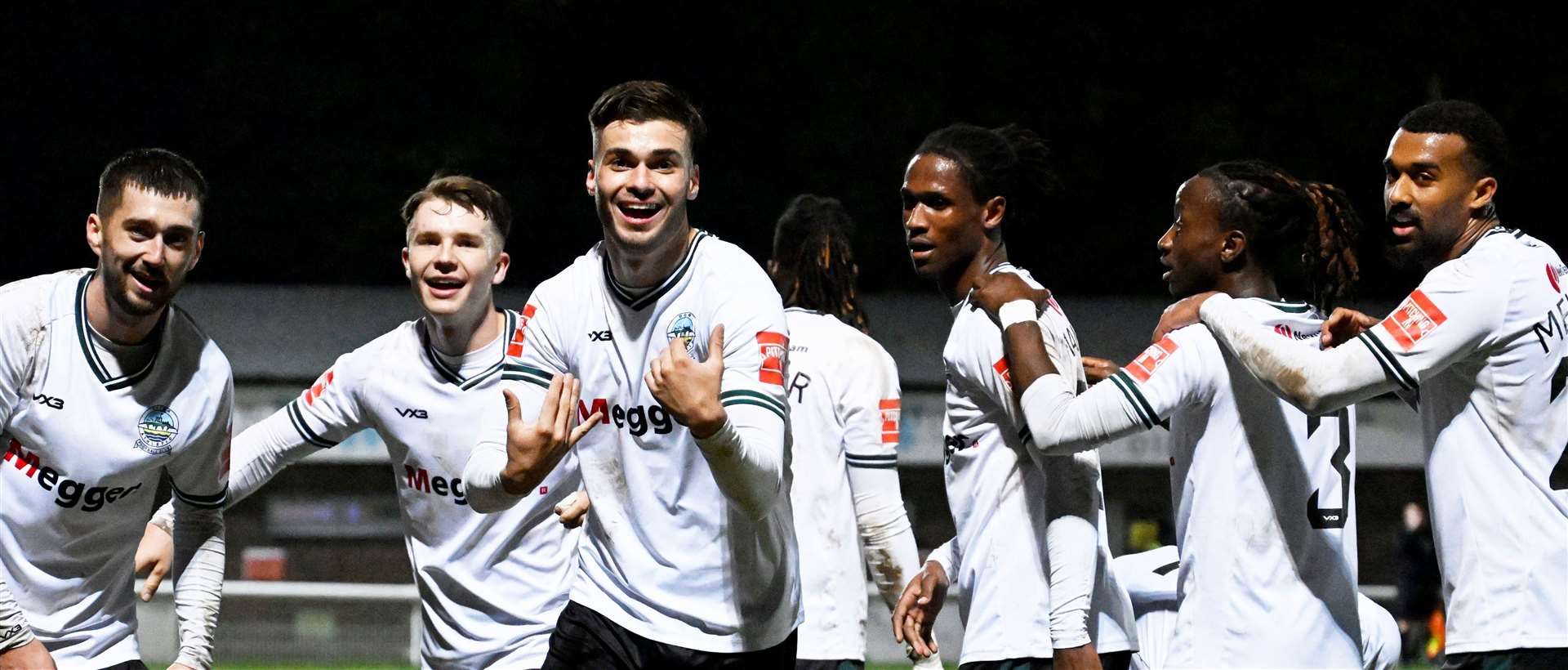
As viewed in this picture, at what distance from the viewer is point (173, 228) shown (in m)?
4.21

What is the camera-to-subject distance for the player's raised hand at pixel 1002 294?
4.06 m

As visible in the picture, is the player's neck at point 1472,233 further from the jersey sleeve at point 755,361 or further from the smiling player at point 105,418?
the smiling player at point 105,418

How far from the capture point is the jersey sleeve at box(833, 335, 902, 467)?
5480 millimetres

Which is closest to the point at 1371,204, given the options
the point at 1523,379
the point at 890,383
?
the point at 890,383

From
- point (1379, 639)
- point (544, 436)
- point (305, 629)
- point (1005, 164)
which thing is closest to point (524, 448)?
point (544, 436)

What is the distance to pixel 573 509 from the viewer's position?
413 centimetres

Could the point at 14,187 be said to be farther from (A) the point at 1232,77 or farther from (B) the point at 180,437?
(B) the point at 180,437

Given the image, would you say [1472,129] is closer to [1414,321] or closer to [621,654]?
[1414,321]

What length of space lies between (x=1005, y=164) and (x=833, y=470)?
1511 millimetres

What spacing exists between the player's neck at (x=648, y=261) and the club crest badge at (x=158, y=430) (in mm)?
1380

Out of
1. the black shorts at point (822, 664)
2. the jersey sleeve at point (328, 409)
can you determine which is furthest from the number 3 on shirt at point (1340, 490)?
the jersey sleeve at point (328, 409)

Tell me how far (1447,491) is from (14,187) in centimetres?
1791

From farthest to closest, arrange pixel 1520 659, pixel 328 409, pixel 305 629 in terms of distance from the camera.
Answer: pixel 305 629
pixel 328 409
pixel 1520 659

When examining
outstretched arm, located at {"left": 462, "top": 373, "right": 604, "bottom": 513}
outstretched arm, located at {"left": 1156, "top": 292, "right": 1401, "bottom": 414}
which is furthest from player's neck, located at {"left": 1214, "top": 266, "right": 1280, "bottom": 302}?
outstretched arm, located at {"left": 462, "top": 373, "right": 604, "bottom": 513}
